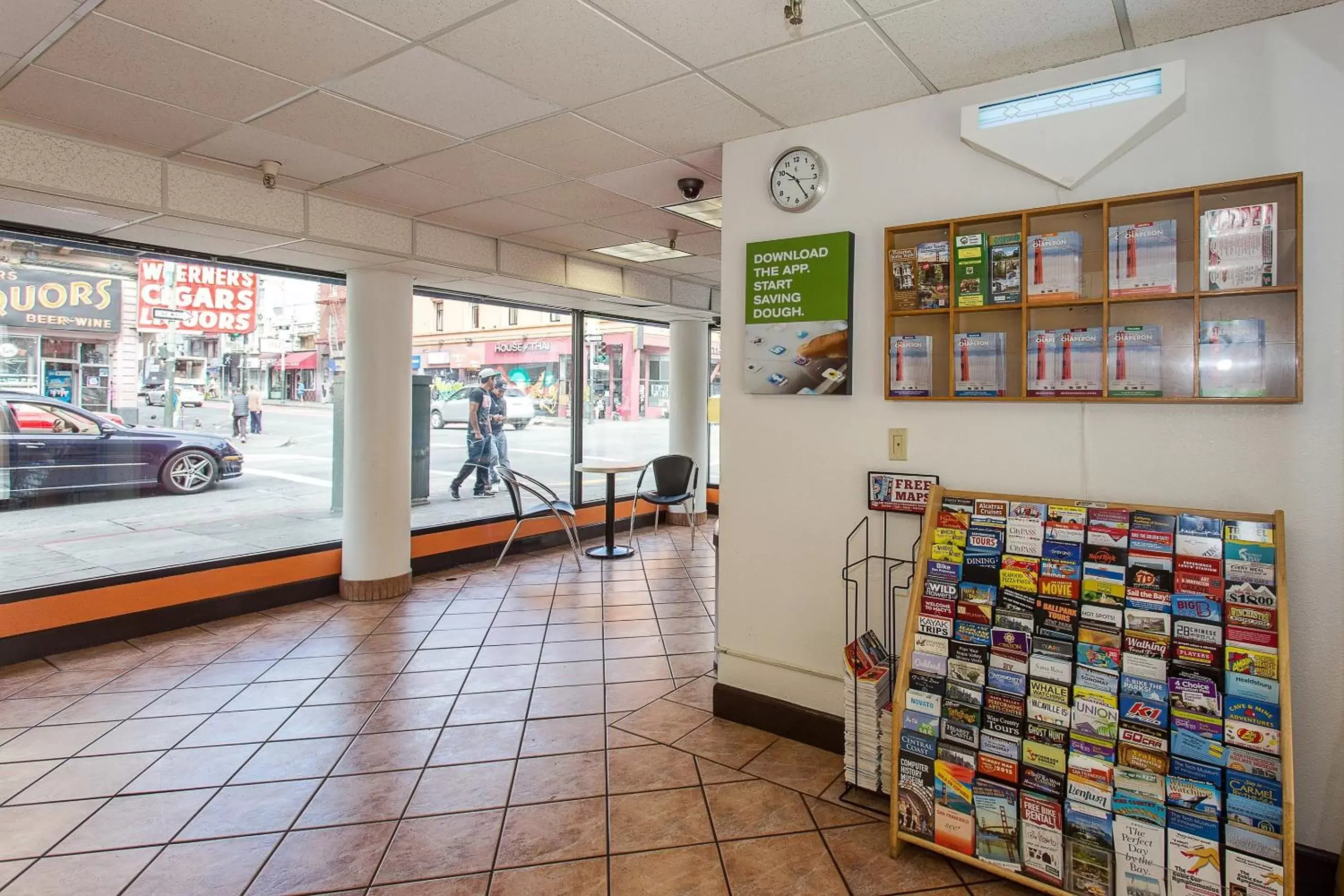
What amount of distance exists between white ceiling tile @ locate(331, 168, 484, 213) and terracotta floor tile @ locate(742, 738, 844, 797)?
10.8 feet

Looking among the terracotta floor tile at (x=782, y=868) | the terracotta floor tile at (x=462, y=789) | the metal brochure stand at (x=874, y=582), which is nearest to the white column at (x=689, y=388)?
the metal brochure stand at (x=874, y=582)

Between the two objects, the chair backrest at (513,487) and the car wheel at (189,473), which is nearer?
the car wheel at (189,473)

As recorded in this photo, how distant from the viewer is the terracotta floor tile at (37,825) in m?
2.36

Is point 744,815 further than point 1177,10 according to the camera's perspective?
Yes

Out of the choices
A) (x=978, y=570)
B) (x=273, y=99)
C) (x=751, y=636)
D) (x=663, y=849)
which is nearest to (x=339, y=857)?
(x=663, y=849)

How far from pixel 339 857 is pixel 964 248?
3.00 m

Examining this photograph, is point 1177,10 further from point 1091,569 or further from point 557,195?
point 557,195

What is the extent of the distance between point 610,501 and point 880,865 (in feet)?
14.4

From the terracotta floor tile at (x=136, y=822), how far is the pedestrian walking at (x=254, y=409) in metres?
3.13

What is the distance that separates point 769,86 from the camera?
274 centimetres

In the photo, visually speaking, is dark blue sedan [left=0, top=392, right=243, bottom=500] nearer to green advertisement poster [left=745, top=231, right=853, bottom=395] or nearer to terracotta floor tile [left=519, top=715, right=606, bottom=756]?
terracotta floor tile [left=519, top=715, right=606, bottom=756]

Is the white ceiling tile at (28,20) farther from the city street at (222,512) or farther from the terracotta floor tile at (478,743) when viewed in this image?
the terracotta floor tile at (478,743)

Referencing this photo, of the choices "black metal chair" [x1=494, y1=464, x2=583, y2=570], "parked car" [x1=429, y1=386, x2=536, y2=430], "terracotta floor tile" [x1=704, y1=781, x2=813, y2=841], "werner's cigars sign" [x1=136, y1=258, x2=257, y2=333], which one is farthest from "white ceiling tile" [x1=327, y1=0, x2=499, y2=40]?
"parked car" [x1=429, y1=386, x2=536, y2=430]

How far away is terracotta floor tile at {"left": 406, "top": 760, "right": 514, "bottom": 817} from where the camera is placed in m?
2.63
